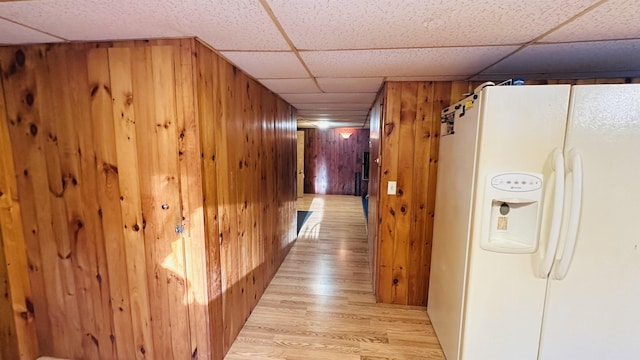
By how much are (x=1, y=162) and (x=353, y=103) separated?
10.6 ft

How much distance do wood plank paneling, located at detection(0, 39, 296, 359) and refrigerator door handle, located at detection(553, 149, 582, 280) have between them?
6.53 feet

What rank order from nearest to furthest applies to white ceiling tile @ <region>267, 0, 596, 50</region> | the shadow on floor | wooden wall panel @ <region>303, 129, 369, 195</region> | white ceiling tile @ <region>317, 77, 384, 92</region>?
white ceiling tile @ <region>267, 0, 596, 50</region> < white ceiling tile @ <region>317, 77, 384, 92</region> < the shadow on floor < wooden wall panel @ <region>303, 129, 369, 195</region>

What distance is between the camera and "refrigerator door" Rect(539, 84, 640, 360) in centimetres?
132

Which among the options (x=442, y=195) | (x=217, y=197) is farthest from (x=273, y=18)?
(x=442, y=195)

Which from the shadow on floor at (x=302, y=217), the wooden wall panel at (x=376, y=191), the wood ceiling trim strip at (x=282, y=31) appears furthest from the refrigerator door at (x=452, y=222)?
the shadow on floor at (x=302, y=217)

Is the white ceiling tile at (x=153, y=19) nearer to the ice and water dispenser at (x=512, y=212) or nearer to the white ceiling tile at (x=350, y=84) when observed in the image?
the white ceiling tile at (x=350, y=84)

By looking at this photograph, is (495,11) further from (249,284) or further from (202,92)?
(249,284)

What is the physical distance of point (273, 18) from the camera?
1.16 meters

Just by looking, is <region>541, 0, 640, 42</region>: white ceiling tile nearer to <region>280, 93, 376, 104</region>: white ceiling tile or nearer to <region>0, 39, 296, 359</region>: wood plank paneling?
<region>280, 93, 376, 104</region>: white ceiling tile

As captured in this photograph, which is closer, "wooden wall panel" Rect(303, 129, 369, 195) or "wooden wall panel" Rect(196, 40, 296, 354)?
"wooden wall panel" Rect(196, 40, 296, 354)

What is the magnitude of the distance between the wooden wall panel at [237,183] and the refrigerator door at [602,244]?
78.7 inches

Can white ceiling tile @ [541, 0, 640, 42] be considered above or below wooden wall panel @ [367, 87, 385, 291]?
above

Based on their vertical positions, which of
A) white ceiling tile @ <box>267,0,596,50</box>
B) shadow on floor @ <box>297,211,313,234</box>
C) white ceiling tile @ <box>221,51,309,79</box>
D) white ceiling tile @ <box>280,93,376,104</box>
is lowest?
shadow on floor @ <box>297,211,313,234</box>

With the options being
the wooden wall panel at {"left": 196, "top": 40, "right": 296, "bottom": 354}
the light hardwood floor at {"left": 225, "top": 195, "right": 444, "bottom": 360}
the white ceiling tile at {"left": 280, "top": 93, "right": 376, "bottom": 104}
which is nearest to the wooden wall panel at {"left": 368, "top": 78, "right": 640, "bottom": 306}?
the light hardwood floor at {"left": 225, "top": 195, "right": 444, "bottom": 360}
